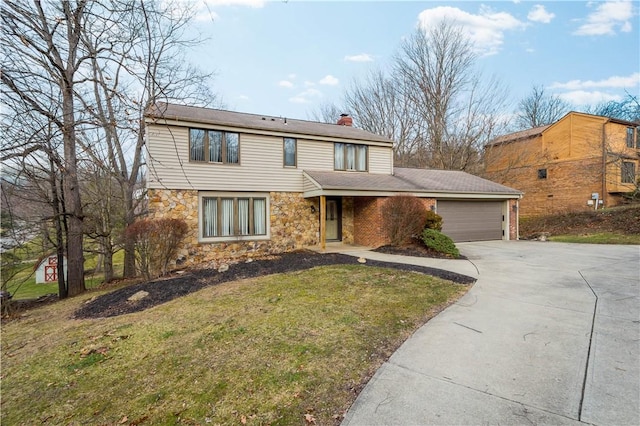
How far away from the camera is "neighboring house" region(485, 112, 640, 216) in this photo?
19.6m

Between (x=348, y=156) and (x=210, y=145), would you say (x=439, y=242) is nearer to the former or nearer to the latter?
(x=348, y=156)

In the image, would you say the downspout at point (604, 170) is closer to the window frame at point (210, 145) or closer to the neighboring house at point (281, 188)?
the neighboring house at point (281, 188)

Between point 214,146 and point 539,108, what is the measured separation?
121 feet

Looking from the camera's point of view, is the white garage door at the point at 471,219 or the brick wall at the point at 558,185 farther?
the brick wall at the point at 558,185

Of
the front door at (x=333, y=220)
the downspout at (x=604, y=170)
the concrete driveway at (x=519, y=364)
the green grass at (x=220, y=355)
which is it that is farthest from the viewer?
the downspout at (x=604, y=170)

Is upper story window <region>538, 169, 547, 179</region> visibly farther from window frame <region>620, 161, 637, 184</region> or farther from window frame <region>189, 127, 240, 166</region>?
window frame <region>189, 127, 240, 166</region>

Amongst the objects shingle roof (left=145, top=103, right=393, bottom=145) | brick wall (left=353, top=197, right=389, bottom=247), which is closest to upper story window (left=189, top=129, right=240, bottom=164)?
shingle roof (left=145, top=103, right=393, bottom=145)

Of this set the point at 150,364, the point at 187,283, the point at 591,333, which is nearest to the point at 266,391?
the point at 150,364

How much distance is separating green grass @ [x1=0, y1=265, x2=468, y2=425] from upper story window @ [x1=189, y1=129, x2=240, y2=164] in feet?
18.2

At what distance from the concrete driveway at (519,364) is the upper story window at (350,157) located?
8201mm

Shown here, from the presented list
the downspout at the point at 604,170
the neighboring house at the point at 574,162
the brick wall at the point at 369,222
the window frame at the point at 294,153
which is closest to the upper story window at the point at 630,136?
the neighboring house at the point at 574,162

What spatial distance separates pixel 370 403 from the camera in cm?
258

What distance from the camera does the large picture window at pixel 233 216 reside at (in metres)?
10.4

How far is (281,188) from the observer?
11602mm
